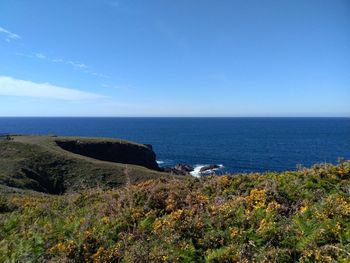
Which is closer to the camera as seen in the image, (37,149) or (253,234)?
(253,234)

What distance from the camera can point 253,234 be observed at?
708 centimetres

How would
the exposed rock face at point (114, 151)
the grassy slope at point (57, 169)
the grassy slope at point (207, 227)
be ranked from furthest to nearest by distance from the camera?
1. the exposed rock face at point (114, 151)
2. the grassy slope at point (57, 169)
3. the grassy slope at point (207, 227)

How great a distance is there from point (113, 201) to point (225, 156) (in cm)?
10354

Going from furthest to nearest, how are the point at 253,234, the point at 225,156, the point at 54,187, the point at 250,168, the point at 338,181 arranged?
the point at 225,156
the point at 250,168
the point at 54,187
the point at 338,181
the point at 253,234

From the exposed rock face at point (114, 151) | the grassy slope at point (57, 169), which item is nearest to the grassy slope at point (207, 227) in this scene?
the grassy slope at point (57, 169)

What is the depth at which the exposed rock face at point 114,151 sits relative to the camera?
82.5m

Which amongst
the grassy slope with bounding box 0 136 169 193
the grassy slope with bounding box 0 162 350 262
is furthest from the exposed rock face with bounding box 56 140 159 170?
the grassy slope with bounding box 0 162 350 262

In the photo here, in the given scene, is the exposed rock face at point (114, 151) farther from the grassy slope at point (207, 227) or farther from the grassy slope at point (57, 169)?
the grassy slope at point (207, 227)

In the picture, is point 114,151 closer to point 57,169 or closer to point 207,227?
point 57,169

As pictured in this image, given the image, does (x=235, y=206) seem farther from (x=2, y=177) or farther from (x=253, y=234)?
(x=2, y=177)

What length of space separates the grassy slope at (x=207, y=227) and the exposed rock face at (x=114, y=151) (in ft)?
241

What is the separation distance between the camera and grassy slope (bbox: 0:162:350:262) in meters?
6.55

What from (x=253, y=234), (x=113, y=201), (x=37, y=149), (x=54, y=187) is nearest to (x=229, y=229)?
(x=253, y=234)

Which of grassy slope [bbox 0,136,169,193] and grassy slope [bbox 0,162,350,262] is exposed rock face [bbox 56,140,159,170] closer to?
grassy slope [bbox 0,136,169,193]
